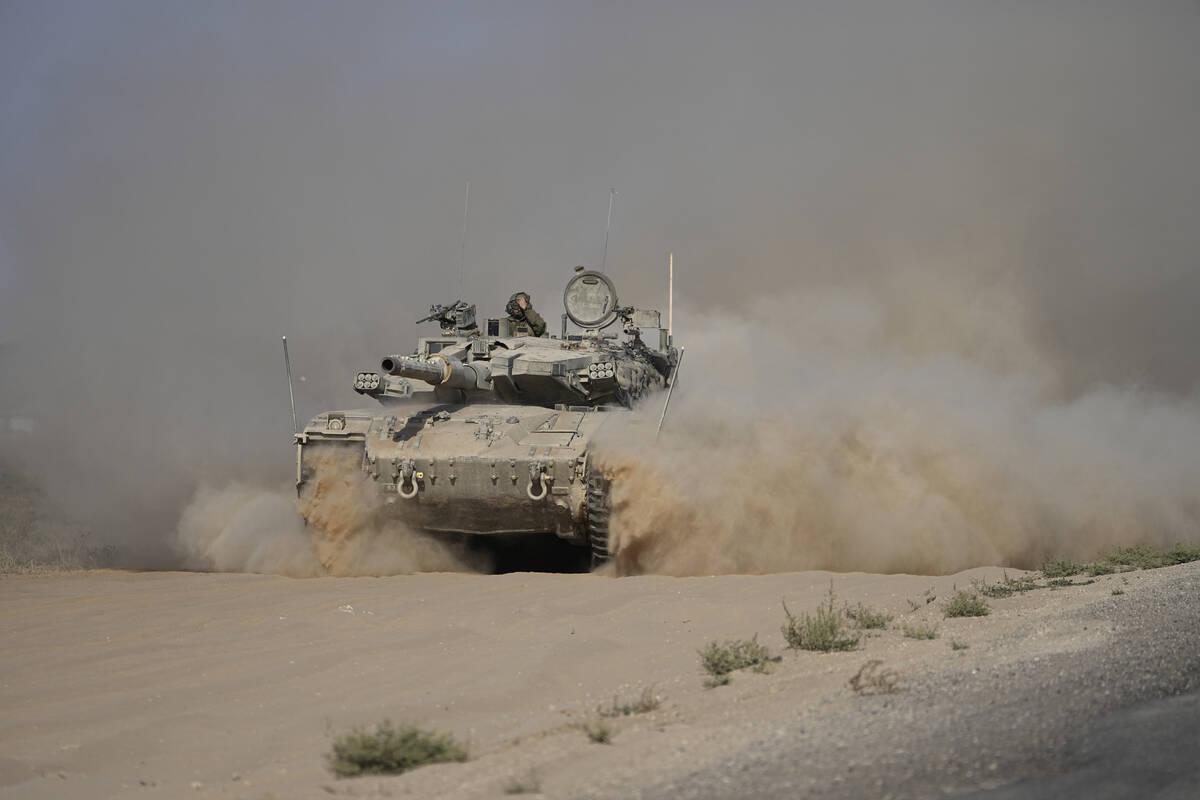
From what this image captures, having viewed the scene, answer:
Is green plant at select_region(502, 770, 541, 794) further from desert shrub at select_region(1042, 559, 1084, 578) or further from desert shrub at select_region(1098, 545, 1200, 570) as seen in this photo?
desert shrub at select_region(1098, 545, 1200, 570)

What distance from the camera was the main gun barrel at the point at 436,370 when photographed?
12633mm

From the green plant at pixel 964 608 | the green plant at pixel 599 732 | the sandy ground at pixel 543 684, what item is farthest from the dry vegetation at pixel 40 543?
the green plant at pixel 599 732

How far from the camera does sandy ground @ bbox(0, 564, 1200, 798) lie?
16.0 ft

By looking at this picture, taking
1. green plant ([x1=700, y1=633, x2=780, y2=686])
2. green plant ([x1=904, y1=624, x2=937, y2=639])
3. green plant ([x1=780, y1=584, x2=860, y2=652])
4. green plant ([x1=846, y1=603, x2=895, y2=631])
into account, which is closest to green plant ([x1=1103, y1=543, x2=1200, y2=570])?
green plant ([x1=846, y1=603, x2=895, y2=631])

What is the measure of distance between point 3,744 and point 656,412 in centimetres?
885

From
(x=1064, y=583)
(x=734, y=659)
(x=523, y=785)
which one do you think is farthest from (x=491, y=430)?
(x=523, y=785)

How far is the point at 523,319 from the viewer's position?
55.1ft

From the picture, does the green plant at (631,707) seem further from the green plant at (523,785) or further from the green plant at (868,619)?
the green plant at (868,619)

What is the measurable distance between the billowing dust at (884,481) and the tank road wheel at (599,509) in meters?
0.12

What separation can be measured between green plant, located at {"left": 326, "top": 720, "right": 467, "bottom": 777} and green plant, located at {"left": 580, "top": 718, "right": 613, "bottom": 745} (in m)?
0.57

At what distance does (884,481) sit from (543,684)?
7152 millimetres

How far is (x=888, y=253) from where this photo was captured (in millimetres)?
27906

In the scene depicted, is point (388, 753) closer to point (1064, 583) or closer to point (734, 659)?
point (734, 659)

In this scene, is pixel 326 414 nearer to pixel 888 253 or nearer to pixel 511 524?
pixel 511 524
